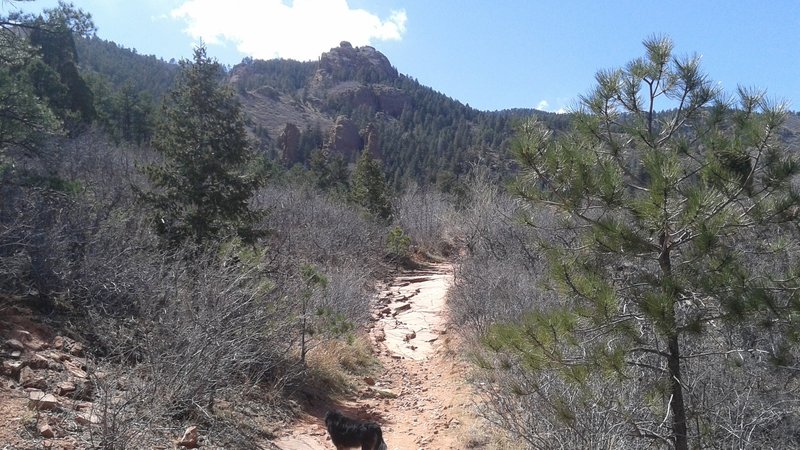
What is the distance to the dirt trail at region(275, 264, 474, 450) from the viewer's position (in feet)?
20.0

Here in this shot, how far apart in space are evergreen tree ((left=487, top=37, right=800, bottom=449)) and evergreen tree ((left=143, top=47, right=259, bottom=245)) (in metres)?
5.59

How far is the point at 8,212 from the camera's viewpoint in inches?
239

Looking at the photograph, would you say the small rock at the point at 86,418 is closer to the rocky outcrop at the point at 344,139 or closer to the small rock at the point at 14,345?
the small rock at the point at 14,345

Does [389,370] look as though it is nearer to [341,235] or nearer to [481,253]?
[481,253]

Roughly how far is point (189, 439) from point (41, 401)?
1084mm

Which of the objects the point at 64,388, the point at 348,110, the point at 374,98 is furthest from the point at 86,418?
the point at 374,98

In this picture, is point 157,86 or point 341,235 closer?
point 341,235

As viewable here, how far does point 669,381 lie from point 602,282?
921mm

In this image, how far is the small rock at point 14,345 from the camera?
469cm

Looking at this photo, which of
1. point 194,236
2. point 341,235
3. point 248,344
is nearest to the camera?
point 248,344

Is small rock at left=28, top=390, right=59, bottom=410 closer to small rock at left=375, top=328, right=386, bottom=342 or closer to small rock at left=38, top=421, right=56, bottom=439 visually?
small rock at left=38, top=421, right=56, bottom=439

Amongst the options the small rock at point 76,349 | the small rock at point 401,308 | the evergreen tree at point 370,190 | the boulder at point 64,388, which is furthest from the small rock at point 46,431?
the evergreen tree at point 370,190

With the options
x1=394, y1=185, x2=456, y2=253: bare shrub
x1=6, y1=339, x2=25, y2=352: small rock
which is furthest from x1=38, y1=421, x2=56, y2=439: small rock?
x1=394, y1=185, x2=456, y2=253: bare shrub

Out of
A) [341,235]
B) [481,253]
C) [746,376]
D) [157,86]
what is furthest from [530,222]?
[157,86]
